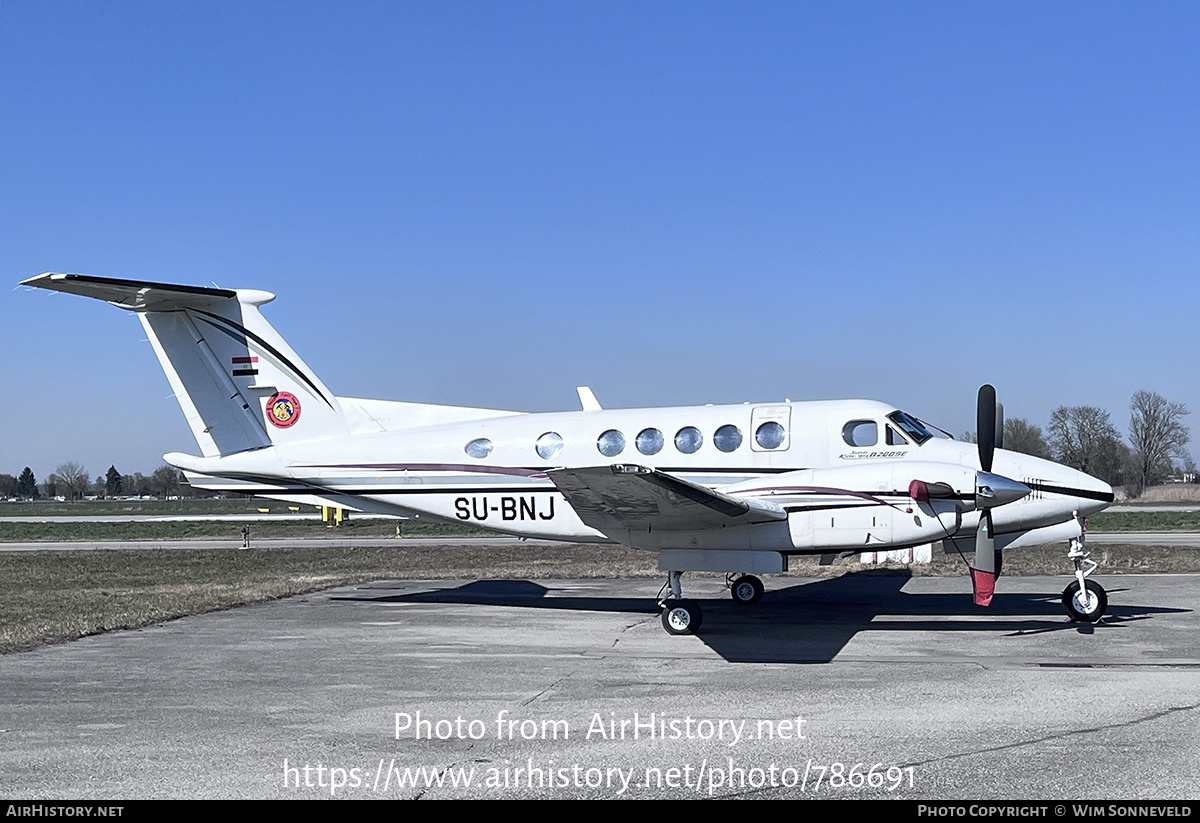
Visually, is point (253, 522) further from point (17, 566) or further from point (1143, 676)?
point (1143, 676)

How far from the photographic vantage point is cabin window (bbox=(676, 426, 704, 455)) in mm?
14320

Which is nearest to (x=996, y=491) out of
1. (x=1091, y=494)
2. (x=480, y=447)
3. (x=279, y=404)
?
(x=1091, y=494)

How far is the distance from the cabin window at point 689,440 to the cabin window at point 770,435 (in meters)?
0.80

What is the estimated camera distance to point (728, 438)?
46.7 ft

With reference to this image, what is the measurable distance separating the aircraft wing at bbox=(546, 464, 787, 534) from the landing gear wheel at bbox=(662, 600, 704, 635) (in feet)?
3.32

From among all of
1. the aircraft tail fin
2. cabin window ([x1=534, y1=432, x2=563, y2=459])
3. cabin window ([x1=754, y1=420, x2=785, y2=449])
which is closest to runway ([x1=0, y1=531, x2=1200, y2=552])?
the aircraft tail fin

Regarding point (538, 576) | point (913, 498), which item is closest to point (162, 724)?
point (913, 498)

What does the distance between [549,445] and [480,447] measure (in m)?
1.09

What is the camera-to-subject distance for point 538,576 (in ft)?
69.9

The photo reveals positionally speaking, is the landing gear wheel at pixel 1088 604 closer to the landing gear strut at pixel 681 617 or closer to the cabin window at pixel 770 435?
the cabin window at pixel 770 435

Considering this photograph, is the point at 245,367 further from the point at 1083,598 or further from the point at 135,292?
the point at 1083,598

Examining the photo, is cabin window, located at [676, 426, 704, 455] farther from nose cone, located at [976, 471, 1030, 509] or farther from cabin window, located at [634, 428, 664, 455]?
nose cone, located at [976, 471, 1030, 509]

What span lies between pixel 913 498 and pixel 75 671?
9.38 metres
